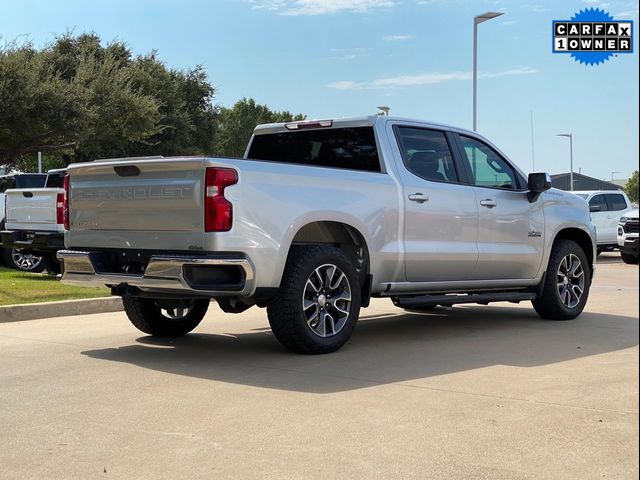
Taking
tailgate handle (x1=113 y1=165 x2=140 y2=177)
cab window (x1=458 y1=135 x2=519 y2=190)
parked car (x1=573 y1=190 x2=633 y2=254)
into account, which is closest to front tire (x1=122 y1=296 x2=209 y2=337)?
tailgate handle (x1=113 y1=165 x2=140 y2=177)

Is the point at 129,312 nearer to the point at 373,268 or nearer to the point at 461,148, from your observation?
the point at 373,268

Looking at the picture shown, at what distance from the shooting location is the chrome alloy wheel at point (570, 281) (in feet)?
29.9

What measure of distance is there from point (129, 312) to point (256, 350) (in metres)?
1.49

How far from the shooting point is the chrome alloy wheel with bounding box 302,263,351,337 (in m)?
6.63

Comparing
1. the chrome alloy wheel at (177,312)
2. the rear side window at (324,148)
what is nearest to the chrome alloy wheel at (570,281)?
the rear side window at (324,148)

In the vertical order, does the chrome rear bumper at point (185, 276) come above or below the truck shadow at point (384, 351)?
above

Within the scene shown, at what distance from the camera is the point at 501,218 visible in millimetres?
8336

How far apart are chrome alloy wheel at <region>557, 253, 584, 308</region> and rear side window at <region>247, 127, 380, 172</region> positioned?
9.46 ft

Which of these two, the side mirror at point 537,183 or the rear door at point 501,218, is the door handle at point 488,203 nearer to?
the rear door at point 501,218

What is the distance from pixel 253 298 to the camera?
20.4 feet

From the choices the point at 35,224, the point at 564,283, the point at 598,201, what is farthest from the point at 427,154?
the point at 598,201

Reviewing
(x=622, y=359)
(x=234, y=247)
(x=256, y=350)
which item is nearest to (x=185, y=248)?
(x=234, y=247)

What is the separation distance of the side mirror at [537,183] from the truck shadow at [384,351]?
4.77 ft

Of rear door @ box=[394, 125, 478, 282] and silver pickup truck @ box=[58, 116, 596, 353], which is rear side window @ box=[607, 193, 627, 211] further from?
rear door @ box=[394, 125, 478, 282]
